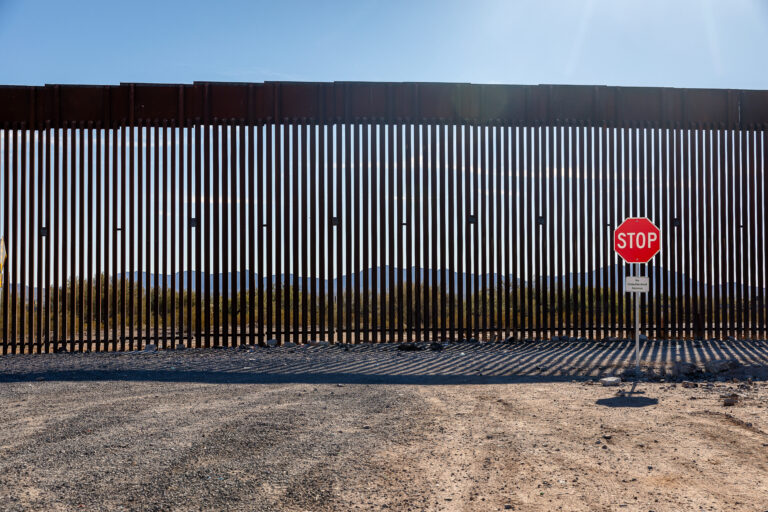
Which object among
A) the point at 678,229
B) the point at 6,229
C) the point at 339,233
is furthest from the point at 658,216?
the point at 6,229

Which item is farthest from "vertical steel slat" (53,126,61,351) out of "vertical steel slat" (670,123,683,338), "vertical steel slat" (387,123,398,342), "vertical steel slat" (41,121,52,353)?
"vertical steel slat" (670,123,683,338)

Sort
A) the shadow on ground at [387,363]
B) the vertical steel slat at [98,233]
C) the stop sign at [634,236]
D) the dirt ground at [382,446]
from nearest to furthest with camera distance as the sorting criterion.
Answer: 1. the dirt ground at [382,446]
2. the shadow on ground at [387,363]
3. the stop sign at [634,236]
4. the vertical steel slat at [98,233]

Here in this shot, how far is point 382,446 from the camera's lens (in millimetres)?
4297

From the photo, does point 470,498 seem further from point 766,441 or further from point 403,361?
point 403,361

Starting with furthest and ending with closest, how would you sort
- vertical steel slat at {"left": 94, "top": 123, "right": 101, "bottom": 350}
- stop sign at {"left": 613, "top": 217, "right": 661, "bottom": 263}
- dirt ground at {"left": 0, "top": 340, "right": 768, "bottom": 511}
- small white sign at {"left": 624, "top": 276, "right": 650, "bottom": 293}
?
vertical steel slat at {"left": 94, "top": 123, "right": 101, "bottom": 350}, stop sign at {"left": 613, "top": 217, "right": 661, "bottom": 263}, small white sign at {"left": 624, "top": 276, "right": 650, "bottom": 293}, dirt ground at {"left": 0, "top": 340, "right": 768, "bottom": 511}

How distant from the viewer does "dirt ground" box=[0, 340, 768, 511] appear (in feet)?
10.9

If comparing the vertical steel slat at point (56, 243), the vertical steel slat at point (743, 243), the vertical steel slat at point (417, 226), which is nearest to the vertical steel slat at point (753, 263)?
the vertical steel slat at point (743, 243)

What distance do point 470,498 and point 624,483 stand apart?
3.22 ft

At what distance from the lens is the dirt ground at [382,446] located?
3.32m

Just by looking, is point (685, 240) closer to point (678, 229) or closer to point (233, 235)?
point (678, 229)

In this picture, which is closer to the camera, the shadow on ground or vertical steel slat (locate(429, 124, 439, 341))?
the shadow on ground

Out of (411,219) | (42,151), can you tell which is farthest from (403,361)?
(42,151)

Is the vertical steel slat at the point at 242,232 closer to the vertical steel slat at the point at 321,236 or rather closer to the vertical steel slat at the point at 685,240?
the vertical steel slat at the point at 321,236

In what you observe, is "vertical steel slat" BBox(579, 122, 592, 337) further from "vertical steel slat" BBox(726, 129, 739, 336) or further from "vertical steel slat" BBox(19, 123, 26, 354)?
"vertical steel slat" BBox(19, 123, 26, 354)
